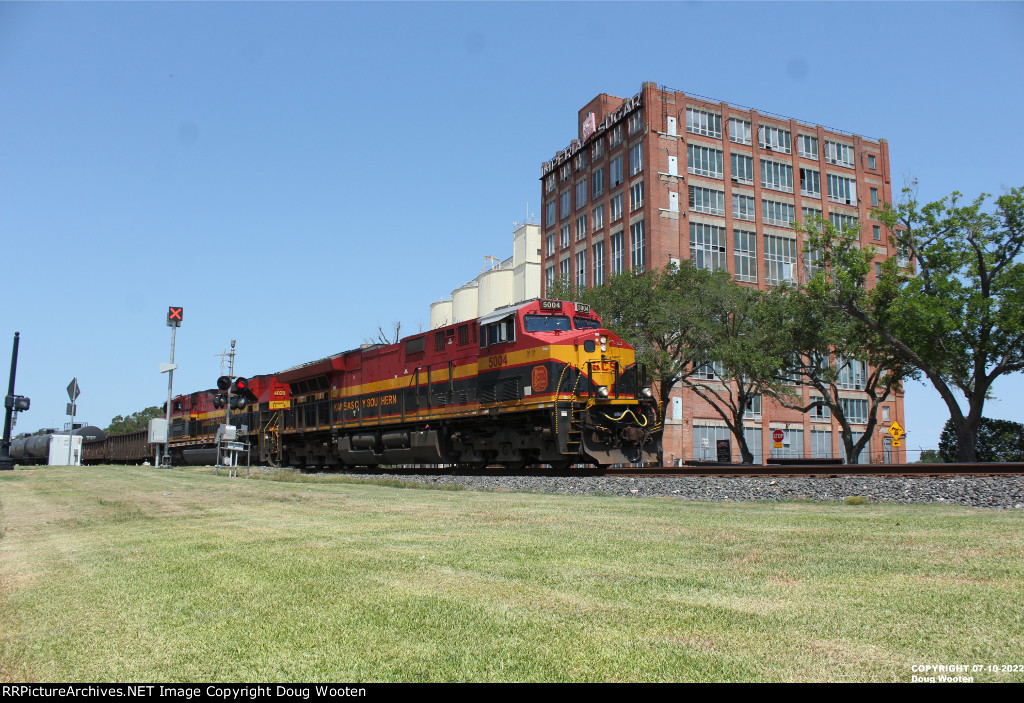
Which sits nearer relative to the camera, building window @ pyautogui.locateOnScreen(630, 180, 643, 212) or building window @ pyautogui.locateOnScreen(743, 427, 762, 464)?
building window @ pyautogui.locateOnScreen(630, 180, 643, 212)

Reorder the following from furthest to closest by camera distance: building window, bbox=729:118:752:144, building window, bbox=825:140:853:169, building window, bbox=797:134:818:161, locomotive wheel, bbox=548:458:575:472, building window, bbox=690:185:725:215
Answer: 1. building window, bbox=825:140:853:169
2. building window, bbox=797:134:818:161
3. building window, bbox=729:118:752:144
4. building window, bbox=690:185:725:215
5. locomotive wheel, bbox=548:458:575:472

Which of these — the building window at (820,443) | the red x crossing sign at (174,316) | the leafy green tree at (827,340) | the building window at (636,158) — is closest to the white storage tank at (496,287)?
the building window at (636,158)

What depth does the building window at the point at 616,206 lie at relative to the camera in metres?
70.2

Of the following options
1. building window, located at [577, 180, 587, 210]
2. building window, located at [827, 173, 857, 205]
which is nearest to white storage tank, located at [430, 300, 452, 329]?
building window, located at [577, 180, 587, 210]

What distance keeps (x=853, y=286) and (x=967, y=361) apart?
254 inches

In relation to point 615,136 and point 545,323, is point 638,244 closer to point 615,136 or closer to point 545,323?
point 615,136

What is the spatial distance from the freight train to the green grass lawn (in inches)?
467

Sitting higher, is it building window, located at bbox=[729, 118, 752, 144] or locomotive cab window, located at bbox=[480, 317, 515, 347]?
building window, located at bbox=[729, 118, 752, 144]

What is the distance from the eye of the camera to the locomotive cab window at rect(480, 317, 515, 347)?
2206 cm

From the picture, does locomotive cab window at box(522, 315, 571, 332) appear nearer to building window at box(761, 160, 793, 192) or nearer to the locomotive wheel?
the locomotive wheel

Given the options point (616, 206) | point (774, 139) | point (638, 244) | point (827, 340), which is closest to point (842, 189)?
point (774, 139)

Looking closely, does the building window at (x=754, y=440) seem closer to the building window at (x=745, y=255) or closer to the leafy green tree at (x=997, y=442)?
the building window at (x=745, y=255)

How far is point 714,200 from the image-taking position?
6869 cm
